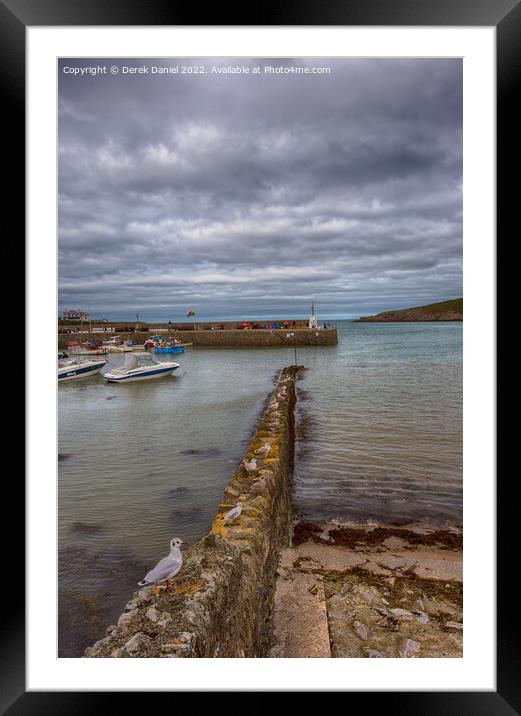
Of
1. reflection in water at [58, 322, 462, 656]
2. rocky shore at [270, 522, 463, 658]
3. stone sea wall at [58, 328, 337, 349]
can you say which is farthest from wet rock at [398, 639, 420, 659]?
stone sea wall at [58, 328, 337, 349]

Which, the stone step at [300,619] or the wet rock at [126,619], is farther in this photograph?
the stone step at [300,619]

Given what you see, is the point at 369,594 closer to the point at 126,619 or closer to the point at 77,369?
the point at 126,619

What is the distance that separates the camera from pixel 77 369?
15.3 meters

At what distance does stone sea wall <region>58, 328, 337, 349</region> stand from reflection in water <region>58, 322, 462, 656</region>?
20.2 meters

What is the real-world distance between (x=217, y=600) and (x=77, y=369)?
1516 centimetres

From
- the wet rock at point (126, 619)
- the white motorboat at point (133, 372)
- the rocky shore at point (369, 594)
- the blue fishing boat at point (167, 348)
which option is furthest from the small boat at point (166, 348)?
the wet rock at point (126, 619)

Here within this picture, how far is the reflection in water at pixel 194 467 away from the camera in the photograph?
337 cm

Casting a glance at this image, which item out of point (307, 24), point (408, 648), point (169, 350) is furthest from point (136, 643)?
point (169, 350)

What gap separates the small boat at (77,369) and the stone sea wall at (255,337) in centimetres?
1656

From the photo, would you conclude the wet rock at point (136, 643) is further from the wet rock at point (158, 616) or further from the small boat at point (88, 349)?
the small boat at point (88, 349)

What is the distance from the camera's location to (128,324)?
136 ft
